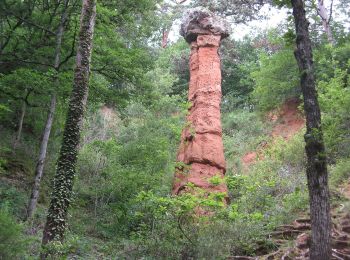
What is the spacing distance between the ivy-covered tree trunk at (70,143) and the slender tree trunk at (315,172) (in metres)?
4.41

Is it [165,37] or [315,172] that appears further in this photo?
[165,37]

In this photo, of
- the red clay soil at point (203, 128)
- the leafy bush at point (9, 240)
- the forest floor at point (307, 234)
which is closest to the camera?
the leafy bush at point (9, 240)

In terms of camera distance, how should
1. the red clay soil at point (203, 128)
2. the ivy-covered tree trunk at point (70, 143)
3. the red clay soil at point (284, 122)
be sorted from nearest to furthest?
the ivy-covered tree trunk at point (70, 143) < the red clay soil at point (203, 128) < the red clay soil at point (284, 122)

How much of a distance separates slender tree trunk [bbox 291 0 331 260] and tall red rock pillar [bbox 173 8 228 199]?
669 centimetres

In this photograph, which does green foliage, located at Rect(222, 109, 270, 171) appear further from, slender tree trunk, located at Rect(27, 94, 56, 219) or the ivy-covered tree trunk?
the ivy-covered tree trunk

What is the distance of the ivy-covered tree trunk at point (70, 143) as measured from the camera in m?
7.61

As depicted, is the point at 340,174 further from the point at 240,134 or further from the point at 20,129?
the point at 20,129

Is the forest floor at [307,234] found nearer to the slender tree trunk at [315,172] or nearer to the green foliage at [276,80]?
the slender tree trunk at [315,172]

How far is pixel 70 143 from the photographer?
8.09 m

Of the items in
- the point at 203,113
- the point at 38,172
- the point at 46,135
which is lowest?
the point at 38,172

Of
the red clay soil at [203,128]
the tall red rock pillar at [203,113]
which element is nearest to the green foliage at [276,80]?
the tall red rock pillar at [203,113]

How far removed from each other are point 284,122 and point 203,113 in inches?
386

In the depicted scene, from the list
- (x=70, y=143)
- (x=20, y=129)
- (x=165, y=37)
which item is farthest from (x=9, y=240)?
(x=165, y=37)

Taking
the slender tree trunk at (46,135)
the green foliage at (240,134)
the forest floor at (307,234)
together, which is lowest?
the forest floor at (307,234)
